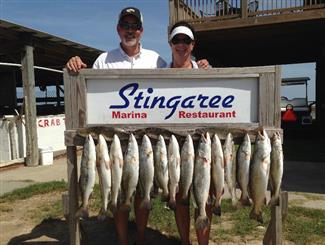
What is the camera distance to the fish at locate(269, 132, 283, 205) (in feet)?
10.5

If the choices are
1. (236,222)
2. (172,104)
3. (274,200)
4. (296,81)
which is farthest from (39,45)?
(296,81)

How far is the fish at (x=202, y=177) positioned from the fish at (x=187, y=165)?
0.04 meters

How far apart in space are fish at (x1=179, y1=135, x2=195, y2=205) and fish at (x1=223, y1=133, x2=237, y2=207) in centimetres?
25

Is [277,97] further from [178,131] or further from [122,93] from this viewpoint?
[122,93]

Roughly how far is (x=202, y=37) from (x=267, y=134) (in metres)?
8.84

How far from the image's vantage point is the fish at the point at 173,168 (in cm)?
325

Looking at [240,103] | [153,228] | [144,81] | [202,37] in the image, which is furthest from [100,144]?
[202,37]

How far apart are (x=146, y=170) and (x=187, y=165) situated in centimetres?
31

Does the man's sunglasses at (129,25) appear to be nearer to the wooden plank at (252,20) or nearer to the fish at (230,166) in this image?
the fish at (230,166)

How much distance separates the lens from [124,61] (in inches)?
151

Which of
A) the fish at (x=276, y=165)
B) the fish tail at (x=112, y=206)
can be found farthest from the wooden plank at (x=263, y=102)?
the fish tail at (x=112, y=206)

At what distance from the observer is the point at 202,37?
38.8 feet

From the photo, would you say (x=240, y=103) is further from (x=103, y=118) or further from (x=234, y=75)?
(x=103, y=118)

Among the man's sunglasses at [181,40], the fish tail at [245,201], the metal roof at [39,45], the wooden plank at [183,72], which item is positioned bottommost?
the fish tail at [245,201]
